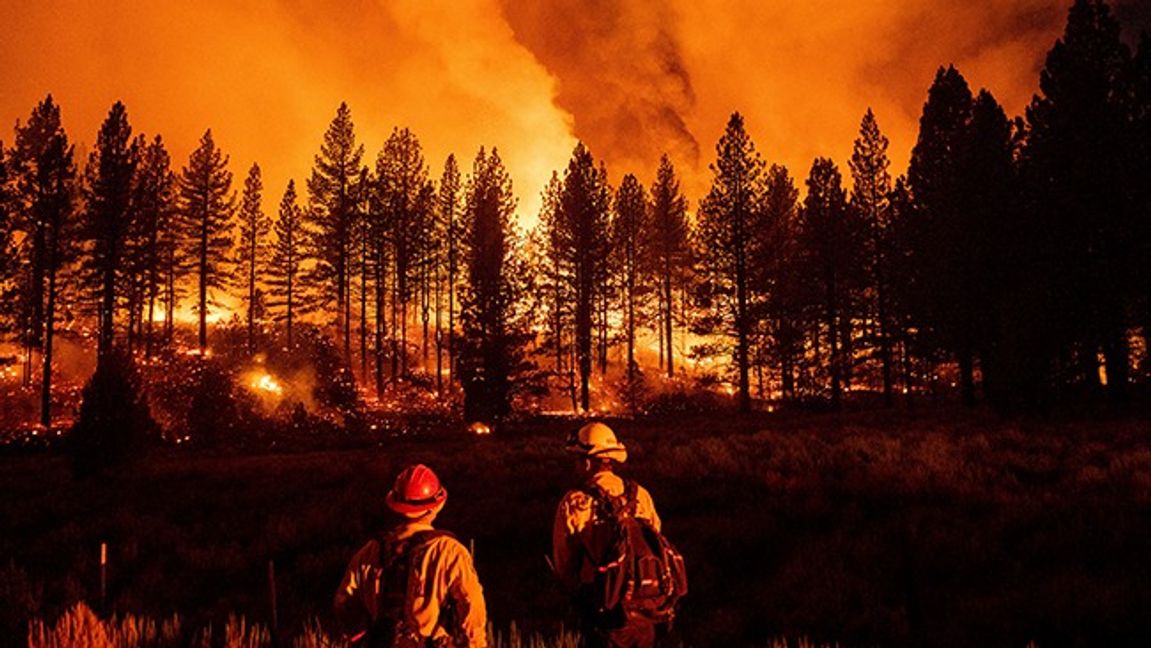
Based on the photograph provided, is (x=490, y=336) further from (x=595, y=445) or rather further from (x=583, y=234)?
(x=595, y=445)

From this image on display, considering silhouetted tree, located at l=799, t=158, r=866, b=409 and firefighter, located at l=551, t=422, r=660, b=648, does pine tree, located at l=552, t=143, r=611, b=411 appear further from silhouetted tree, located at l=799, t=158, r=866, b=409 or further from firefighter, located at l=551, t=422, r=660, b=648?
firefighter, located at l=551, t=422, r=660, b=648

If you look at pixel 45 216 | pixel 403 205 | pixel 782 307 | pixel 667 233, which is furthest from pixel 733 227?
pixel 45 216

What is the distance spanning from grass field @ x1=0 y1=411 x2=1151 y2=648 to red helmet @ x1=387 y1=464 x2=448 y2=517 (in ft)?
13.4

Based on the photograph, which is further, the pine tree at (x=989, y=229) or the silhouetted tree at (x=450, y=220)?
the silhouetted tree at (x=450, y=220)

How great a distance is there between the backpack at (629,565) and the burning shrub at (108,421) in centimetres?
1508

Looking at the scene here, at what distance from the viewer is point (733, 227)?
102 ft

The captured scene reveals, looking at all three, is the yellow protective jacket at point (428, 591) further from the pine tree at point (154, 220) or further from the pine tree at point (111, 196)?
the pine tree at point (154, 220)

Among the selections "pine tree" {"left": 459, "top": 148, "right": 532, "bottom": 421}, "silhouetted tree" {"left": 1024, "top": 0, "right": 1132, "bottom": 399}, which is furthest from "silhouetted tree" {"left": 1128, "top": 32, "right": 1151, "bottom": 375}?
"pine tree" {"left": 459, "top": 148, "right": 532, "bottom": 421}

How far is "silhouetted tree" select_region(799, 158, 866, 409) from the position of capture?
102 ft

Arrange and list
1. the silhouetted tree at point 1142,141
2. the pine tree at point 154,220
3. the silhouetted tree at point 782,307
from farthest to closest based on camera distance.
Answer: the pine tree at point 154,220
the silhouetted tree at point 782,307
the silhouetted tree at point 1142,141

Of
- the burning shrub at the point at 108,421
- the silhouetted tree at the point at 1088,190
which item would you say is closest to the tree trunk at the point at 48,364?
the burning shrub at the point at 108,421

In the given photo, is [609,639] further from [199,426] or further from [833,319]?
[833,319]

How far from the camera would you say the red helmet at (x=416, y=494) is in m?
3.50

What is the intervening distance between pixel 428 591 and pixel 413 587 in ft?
0.30
